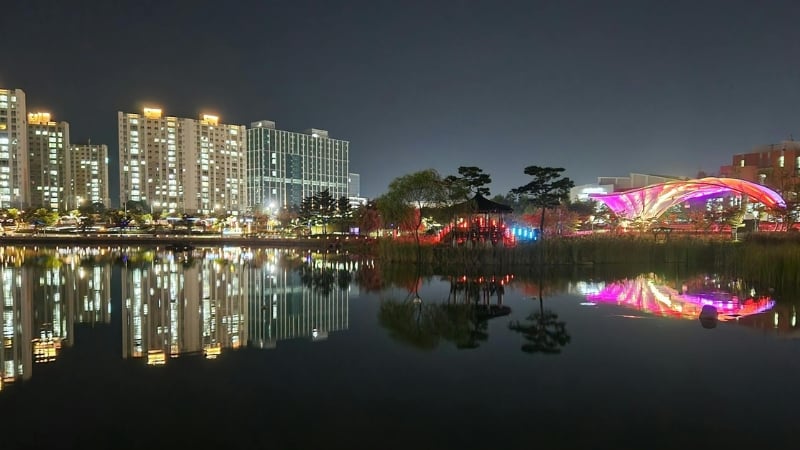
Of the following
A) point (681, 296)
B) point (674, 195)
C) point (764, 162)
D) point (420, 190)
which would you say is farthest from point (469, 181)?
point (764, 162)

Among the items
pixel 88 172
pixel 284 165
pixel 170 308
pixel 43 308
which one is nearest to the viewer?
pixel 170 308

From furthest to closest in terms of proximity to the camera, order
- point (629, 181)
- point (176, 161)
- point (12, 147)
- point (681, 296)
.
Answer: point (176, 161) < point (629, 181) < point (12, 147) < point (681, 296)

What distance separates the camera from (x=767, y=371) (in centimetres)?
839

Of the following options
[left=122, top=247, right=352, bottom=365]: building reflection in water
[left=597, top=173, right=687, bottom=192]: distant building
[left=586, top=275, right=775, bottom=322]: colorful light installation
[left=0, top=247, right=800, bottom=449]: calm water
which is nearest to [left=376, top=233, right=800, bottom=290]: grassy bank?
[left=586, top=275, right=775, bottom=322]: colorful light installation

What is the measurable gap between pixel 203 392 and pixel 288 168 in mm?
130980

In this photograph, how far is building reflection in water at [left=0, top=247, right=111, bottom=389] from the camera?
9352 millimetres

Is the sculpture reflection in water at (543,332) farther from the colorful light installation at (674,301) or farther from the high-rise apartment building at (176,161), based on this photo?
the high-rise apartment building at (176,161)

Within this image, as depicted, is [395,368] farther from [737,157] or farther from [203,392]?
[737,157]

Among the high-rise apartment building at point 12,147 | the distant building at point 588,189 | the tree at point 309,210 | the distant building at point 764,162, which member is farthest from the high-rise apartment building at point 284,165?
the distant building at point 764,162

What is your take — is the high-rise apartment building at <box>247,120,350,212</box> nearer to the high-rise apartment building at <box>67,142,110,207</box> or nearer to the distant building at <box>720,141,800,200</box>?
the high-rise apartment building at <box>67,142,110,207</box>

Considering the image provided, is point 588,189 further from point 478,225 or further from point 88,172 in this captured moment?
point 88,172

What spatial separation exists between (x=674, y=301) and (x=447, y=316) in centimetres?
736

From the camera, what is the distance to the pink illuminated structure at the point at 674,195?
39125mm

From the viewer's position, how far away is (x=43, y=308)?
13922 mm
